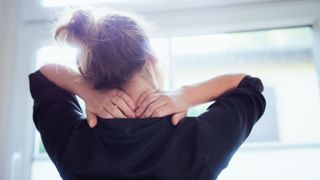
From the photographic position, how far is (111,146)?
0.63 m

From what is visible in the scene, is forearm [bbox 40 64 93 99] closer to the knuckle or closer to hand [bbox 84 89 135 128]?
hand [bbox 84 89 135 128]

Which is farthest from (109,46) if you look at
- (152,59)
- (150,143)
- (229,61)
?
(229,61)

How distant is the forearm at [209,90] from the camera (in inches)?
30.0

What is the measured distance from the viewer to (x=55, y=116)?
69cm

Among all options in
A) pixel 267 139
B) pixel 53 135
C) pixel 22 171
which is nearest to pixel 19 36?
pixel 22 171

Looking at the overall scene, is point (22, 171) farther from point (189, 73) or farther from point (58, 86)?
point (189, 73)

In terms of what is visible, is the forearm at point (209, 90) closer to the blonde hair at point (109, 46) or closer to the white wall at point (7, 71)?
the blonde hair at point (109, 46)

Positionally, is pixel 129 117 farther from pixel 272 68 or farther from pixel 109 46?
pixel 272 68

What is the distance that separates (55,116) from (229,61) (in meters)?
0.70

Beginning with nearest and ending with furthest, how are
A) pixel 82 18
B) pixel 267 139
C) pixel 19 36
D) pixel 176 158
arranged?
1. pixel 176 158
2. pixel 82 18
3. pixel 267 139
4. pixel 19 36

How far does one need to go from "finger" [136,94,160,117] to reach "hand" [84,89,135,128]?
0.04 ft

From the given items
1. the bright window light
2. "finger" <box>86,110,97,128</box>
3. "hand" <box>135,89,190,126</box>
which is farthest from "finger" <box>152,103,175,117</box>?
the bright window light

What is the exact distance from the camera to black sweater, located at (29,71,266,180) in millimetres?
607

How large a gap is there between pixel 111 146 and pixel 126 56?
0.17 metres
